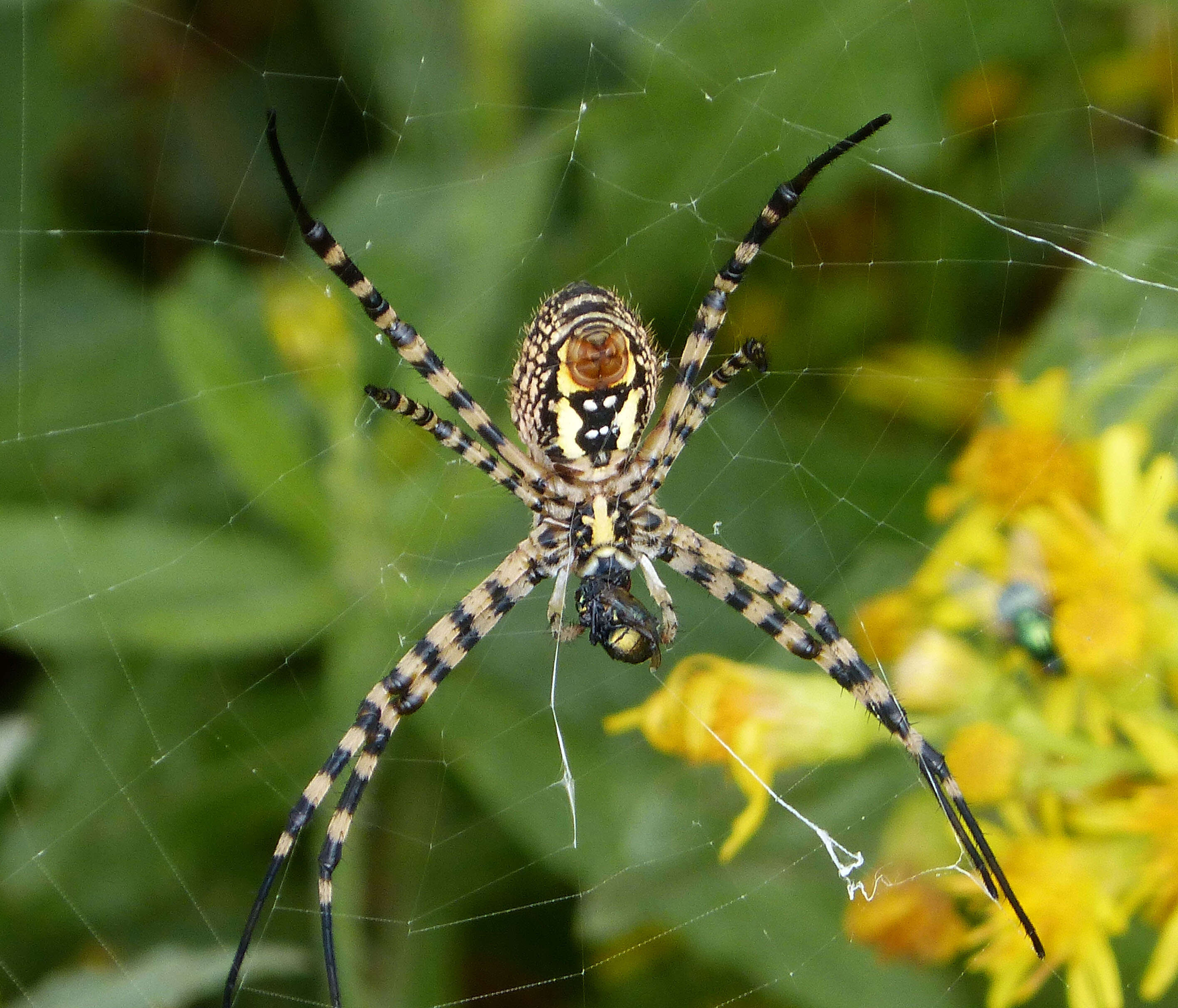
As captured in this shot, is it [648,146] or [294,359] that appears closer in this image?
[294,359]

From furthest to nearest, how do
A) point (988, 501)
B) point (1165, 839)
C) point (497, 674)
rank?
point (497, 674) < point (988, 501) < point (1165, 839)

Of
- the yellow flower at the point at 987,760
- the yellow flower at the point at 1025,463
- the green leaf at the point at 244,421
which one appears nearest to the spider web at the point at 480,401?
the green leaf at the point at 244,421

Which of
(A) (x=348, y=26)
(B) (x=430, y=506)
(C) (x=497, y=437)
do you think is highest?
(A) (x=348, y=26)

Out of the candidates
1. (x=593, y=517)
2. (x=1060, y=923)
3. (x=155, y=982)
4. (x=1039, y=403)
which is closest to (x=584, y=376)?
(x=593, y=517)

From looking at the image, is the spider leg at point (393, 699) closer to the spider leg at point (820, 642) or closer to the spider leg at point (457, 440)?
the spider leg at point (457, 440)

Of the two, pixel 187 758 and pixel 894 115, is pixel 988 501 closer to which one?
pixel 894 115

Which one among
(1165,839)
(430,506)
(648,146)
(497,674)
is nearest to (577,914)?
(497,674)
